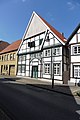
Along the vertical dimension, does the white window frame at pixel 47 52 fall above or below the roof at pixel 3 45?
below

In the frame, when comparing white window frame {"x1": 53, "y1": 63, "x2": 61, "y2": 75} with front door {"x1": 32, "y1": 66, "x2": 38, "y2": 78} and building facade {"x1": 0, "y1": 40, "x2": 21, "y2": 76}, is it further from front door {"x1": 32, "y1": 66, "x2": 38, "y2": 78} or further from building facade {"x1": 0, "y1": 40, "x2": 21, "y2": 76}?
building facade {"x1": 0, "y1": 40, "x2": 21, "y2": 76}

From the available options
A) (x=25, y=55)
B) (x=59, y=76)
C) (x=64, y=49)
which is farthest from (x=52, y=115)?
(x=25, y=55)

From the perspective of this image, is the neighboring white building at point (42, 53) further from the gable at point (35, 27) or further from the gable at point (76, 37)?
the gable at point (76, 37)

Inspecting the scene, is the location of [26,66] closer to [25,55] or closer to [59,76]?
[25,55]

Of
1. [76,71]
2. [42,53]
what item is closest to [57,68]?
[76,71]

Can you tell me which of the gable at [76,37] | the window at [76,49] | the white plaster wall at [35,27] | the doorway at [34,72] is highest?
the white plaster wall at [35,27]

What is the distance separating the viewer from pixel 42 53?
26.8m

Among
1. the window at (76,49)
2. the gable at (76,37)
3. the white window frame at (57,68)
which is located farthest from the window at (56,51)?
the window at (76,49)

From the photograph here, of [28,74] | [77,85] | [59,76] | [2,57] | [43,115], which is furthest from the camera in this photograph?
[2,57]

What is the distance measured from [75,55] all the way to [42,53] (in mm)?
7124

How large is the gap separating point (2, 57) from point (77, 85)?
27934 millimetres

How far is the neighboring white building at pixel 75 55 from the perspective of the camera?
2098 cm

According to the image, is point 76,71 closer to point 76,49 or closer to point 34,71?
point 76,49

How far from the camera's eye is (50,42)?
2541cm
